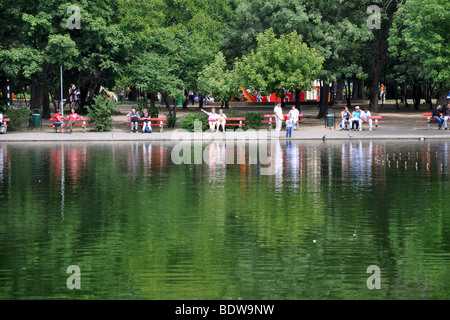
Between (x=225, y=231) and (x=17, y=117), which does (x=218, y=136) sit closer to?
(x=17, y=117)

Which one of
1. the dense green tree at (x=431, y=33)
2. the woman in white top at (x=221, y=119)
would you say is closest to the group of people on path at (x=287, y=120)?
the woman in white top at (x=221, y=119)

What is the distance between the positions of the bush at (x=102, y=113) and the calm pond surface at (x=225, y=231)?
18.8 metres

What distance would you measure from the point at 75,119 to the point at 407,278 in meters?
34.4

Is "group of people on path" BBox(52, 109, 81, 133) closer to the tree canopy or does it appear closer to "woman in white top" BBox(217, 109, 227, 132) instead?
the tree canopy

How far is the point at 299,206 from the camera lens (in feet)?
46.4

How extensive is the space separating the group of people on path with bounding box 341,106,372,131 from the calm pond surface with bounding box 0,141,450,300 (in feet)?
57.9

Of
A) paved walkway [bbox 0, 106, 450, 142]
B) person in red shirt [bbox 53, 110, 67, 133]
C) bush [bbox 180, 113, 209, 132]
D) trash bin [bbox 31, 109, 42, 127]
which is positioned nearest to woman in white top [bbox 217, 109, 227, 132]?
paved walkway [bbox 0, 106, 450, 142]

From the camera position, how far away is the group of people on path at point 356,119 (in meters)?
39.9

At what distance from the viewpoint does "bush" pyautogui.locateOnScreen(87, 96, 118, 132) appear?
4103 cm

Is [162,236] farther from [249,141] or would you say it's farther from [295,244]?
[249,141]

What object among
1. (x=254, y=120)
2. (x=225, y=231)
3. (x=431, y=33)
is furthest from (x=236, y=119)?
(x=225, y=231)

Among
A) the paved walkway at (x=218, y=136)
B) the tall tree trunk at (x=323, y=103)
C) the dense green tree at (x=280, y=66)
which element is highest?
the dense green tree at (x=280, y=66)

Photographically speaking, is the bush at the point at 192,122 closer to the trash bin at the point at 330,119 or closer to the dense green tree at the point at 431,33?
the trash bin at the point at 330,119

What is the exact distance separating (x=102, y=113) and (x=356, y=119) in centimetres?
1389
